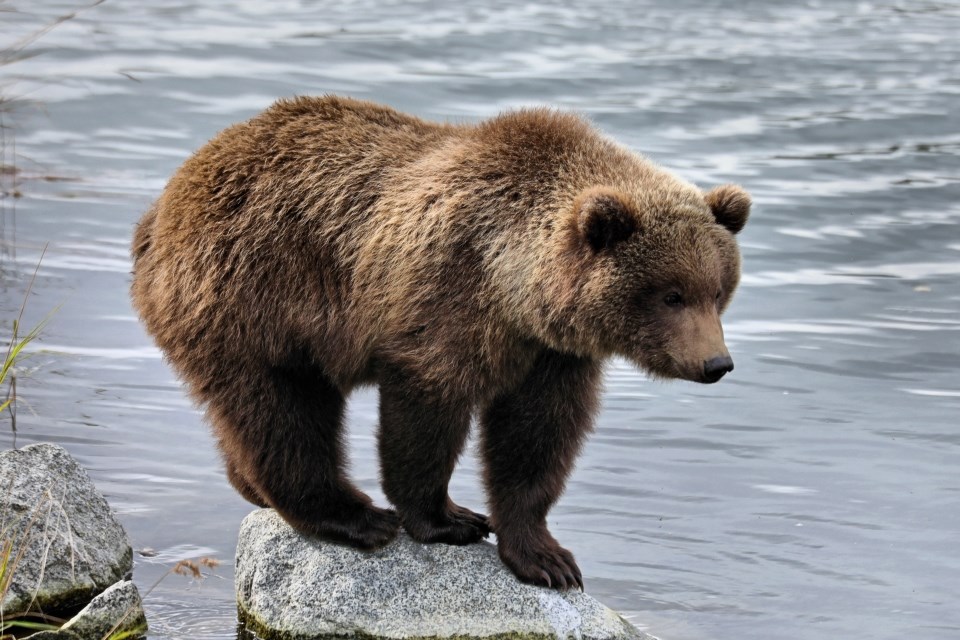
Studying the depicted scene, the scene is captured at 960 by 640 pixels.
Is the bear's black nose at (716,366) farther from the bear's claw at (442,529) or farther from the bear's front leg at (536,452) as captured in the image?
the bear's claw at (442,529)

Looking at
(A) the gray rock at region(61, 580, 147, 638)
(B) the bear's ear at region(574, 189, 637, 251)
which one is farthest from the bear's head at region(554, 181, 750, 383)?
(A) the gray rock at region(61, 580, 147, 638)

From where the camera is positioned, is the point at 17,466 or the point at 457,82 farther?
the point at 457,82

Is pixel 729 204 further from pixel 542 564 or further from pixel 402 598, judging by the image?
pixel 402 598

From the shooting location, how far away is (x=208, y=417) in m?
7.39

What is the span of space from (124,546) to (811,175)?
38.7 ft

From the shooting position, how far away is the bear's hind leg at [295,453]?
7.18m

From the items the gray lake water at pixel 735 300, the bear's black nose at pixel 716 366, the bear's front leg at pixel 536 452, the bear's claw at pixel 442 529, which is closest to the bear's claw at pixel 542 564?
the bear's front leg at pixel 536 452

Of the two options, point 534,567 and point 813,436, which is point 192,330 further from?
point 813,436

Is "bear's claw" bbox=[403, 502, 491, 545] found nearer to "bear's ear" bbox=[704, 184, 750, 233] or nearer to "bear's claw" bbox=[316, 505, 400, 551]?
"bear's claw" bbox=[316, 505, 400, 551]

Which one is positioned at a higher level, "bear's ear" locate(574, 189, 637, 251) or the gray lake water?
"bear's ear" locate(574, 189, 637, 251)

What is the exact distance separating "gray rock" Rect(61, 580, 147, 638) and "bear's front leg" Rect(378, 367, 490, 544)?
1.28m

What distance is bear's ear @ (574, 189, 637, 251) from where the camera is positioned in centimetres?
648

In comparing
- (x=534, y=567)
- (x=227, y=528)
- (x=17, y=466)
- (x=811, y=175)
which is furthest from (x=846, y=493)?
(x=811, y=175)

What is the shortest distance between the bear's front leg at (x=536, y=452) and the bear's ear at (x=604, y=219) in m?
0.71
